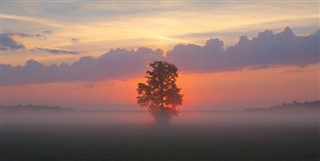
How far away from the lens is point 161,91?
80062 mm

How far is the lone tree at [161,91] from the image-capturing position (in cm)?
7950

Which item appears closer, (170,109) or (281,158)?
(281,158)

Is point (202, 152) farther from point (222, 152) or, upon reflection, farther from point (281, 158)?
point (281, 158)

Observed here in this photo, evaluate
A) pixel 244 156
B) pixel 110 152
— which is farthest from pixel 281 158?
pixel 110 152

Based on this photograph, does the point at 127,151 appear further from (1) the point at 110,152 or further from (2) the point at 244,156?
(2) the point at 244,156

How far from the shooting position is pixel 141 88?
80500 millimetres

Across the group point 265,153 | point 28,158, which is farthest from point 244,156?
point 28,158

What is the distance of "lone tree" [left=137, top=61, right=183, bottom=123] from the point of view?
7950cm

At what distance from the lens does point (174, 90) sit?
7981 cm

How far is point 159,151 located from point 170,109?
139 ft

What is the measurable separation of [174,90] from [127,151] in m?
41.3

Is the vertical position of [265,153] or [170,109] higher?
[170,109]

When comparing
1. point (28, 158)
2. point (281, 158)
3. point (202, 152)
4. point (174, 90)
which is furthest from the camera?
point (174, 90)

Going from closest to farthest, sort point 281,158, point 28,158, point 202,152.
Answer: point 281,158, point 28,158, point 202,152
